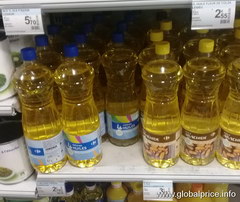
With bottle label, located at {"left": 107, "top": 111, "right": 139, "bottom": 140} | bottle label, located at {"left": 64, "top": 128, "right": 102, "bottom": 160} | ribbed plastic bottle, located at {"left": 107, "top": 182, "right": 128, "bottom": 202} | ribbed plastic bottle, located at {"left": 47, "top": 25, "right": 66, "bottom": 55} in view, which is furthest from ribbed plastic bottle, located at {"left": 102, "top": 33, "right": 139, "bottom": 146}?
ribbed plastic bottle, located at {"left": 107, "top": 182, "right": 128, "bottom": 202}

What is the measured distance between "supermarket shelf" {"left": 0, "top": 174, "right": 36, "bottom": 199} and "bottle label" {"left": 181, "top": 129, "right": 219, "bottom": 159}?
0.54 m

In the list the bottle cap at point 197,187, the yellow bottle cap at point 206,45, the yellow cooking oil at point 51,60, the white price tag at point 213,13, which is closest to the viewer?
the white price tag at point 213,13

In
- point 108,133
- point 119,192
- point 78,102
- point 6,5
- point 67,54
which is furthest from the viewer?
point 119,192

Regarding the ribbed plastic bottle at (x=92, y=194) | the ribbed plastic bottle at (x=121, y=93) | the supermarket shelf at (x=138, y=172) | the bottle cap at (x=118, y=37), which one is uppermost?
the bottle cap at (x=118, y=37)

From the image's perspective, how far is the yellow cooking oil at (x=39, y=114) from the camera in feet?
3.36

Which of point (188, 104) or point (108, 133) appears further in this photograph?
point (108, 133)

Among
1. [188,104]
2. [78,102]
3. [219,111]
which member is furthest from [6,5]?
[219,111]

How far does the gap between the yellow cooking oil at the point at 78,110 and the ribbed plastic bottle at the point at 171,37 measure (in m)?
0.32

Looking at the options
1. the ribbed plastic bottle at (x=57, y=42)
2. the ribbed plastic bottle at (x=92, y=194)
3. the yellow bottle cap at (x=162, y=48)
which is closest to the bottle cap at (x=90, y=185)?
the ribbed plastic bottle at (x=92, y=194)

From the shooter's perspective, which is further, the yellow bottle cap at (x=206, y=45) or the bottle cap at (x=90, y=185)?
the bottle cap at (x=90, y=185)

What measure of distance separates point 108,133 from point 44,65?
330 mm

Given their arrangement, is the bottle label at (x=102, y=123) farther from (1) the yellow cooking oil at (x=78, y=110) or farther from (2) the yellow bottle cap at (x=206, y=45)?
(2) the yellow bottle cap at (x=206, y=45)

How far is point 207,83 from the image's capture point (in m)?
1.03

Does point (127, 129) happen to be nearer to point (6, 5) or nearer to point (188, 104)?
point (188, 104)
